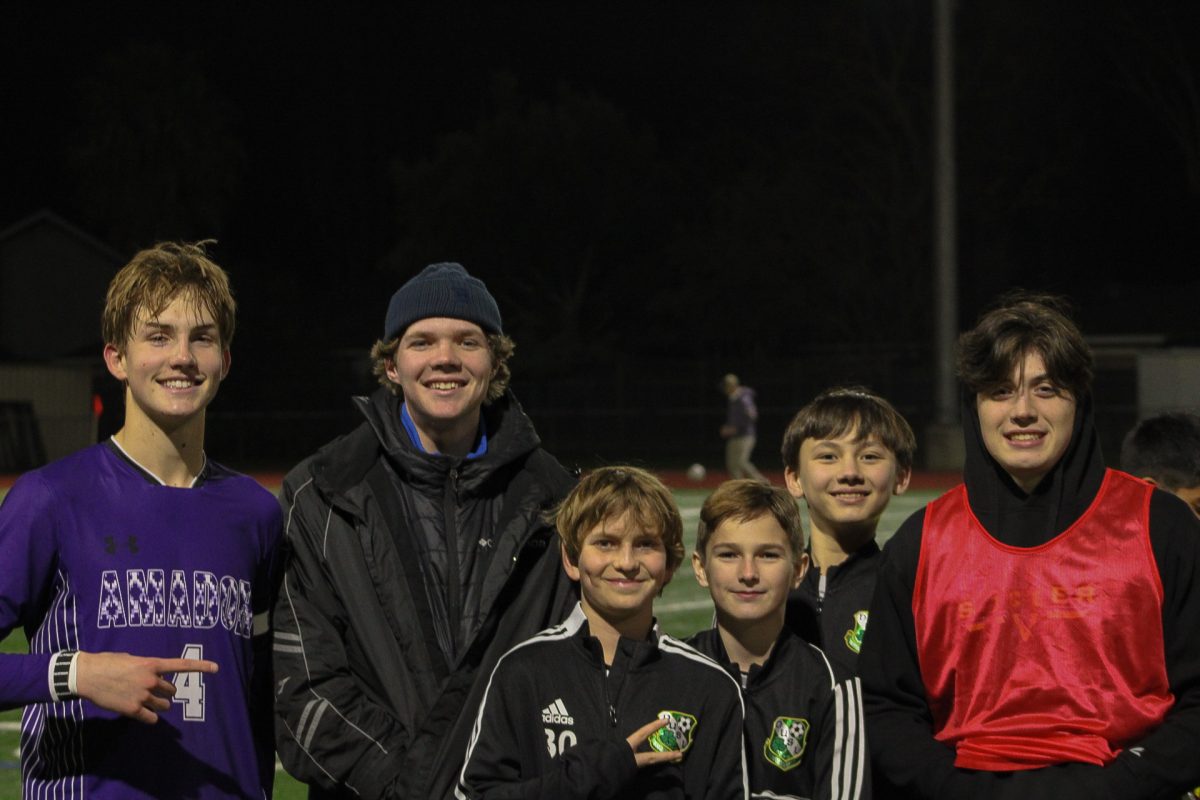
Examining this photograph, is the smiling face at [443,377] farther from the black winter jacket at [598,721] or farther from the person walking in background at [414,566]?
the black winter jacket at [598,721]

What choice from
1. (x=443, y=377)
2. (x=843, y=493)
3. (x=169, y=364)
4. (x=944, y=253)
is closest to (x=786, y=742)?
(x=843, y=493)

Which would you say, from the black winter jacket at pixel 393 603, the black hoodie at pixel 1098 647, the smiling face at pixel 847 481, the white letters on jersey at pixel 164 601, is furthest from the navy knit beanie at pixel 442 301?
the black hoodie at pixel 1098 647

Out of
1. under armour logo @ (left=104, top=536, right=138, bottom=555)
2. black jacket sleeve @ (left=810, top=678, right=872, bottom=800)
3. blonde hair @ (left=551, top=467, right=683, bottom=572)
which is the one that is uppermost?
blonde hair @ (left=551, top=467, right=683, bottom=572)

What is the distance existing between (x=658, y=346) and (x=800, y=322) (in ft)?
21.2

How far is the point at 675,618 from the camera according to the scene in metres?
10.7

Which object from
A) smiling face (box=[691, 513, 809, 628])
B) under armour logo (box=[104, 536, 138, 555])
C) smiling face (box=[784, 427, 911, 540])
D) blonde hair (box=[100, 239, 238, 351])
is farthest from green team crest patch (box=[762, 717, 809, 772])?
blonde hair (box=[100, 239, 238, 351])

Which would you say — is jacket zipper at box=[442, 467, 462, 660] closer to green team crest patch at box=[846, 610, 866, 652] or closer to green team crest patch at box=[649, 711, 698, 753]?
green team crest patch at box=[649, 711, 698, 753]

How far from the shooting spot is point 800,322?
47.1m

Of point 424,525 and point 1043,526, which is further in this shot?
point 424,525

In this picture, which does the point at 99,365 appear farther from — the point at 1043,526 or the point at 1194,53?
the point at 1043,526

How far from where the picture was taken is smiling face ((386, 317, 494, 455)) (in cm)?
377

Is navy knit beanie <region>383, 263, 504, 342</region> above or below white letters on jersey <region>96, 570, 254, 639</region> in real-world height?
above

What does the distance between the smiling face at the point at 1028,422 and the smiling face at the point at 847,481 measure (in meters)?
0.95

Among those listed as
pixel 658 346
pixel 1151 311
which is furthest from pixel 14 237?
pixel 1151 311
